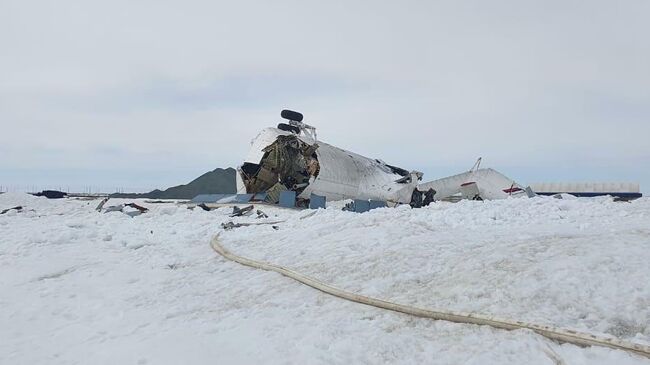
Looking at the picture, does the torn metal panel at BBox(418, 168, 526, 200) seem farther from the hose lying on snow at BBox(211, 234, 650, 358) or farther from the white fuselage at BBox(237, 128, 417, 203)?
the hose lying on snow at BBox(211, 234, 650, 358)

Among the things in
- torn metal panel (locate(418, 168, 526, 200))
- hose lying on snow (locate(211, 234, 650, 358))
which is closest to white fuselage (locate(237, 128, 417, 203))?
torn metal panel (locate(418, 168, 526, 200))

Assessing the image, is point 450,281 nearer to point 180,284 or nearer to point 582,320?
point 582,320

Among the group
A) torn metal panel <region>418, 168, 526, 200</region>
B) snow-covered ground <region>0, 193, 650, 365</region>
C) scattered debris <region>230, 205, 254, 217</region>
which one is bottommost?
snow-covered ground <region>0, 193, 650, 365</region>

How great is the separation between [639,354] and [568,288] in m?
1.29

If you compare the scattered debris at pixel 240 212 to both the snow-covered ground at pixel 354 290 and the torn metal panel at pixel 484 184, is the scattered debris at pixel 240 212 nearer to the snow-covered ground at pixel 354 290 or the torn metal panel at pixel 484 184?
the snow-covered ground at pixel 354 290

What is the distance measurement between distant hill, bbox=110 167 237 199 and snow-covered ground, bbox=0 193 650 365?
46.4m

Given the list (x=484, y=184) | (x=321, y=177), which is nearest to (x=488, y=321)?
(x=321, y=177)

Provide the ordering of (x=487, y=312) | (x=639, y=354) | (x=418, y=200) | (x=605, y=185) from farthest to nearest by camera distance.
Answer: (x=605, y=185) < (x=418, y=200) < (x=487, y=312) < (x=639, y=354)

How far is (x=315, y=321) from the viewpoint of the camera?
5.34 meters

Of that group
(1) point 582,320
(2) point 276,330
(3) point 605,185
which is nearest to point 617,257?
(1) point 582,320

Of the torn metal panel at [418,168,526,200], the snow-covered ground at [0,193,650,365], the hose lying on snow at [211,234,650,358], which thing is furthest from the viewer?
the torn metal panel at [418,168,526,200]

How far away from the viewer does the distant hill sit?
2204 inches

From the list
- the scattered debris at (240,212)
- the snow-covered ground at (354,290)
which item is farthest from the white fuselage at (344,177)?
the snow-covered ground at (354,290)

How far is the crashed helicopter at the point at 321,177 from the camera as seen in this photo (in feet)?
87.3
